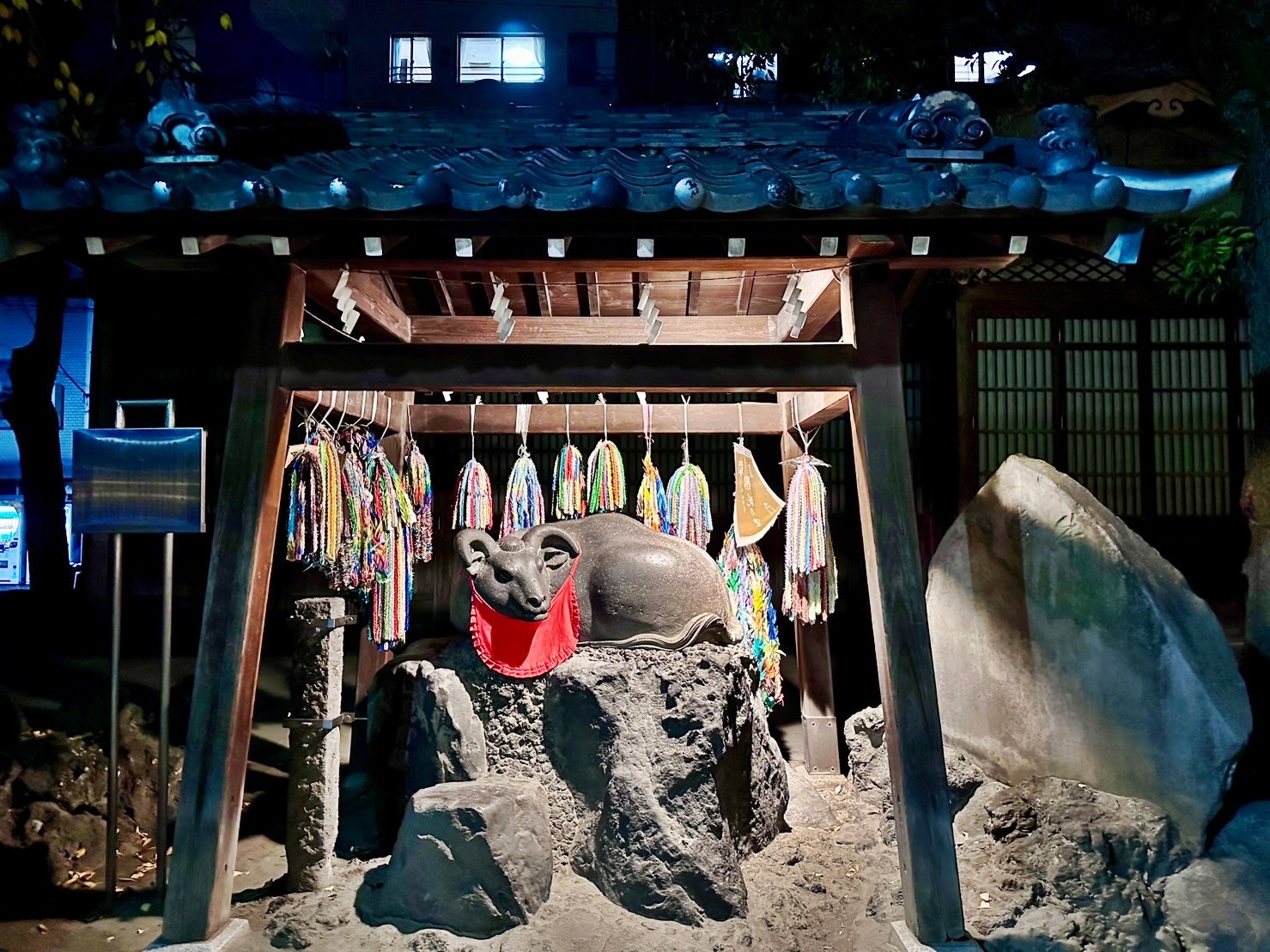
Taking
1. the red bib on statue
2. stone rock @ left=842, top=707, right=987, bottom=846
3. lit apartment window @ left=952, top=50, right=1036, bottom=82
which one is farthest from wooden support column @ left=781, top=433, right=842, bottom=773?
lit apartment window @ left=952, top=50, right=1036, bottom=82

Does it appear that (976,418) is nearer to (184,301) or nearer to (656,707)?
(656,707)

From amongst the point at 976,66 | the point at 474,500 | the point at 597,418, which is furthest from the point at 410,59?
the point at 474,500

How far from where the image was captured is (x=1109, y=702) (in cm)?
533

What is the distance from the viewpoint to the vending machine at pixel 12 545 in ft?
46.3

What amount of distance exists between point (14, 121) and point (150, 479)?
188 cm

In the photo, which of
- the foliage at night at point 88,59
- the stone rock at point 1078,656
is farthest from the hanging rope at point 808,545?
the foliage at night at point 88,59

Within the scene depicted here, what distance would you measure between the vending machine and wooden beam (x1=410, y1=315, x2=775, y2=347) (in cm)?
1087

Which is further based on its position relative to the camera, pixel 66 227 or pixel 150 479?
pixel 150 479

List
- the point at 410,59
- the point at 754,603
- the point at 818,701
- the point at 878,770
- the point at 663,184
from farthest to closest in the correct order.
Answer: the point at 410,59 → the point at 818,701 → the point at 754,603 → the point at 878,770 → the point at 663,184

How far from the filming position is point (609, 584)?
5703mm

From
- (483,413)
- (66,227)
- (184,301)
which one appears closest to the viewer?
(66,227)

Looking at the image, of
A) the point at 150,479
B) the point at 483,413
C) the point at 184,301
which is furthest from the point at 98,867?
the point at 184,301

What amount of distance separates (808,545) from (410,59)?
10.4m

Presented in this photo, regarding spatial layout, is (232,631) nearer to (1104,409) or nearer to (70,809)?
(70,809)
